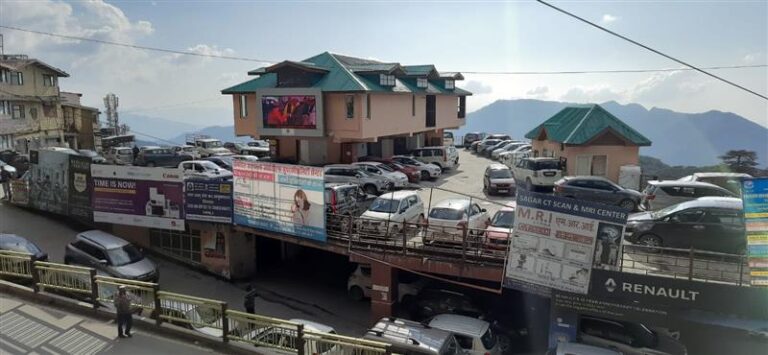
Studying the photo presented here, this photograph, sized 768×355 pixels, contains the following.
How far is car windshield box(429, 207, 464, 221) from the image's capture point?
17828 millimetres

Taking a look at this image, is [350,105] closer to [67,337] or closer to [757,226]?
[67,337]

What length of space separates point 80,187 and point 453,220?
18.7 meters

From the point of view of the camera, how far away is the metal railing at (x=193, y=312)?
11609 mm

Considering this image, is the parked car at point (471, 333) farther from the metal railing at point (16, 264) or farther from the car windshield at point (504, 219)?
the metal railing at point (16, 264)

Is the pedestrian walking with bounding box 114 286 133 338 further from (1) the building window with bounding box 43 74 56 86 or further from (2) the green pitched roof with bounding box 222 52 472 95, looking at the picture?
(1) the building window with bounding box 43 74 56 86

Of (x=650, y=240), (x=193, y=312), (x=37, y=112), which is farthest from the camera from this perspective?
(x=37, y=112)

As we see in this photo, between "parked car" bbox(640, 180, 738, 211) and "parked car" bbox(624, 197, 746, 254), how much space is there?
12.9 feet

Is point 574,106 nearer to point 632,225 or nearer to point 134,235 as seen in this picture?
point 632,225

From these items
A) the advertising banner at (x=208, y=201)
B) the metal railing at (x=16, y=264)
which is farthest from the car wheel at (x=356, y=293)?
the metal railing at (x=16, y=264)

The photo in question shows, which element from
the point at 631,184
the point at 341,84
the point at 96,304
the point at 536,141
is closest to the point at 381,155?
the point at 341,84

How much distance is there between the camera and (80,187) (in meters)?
24.9

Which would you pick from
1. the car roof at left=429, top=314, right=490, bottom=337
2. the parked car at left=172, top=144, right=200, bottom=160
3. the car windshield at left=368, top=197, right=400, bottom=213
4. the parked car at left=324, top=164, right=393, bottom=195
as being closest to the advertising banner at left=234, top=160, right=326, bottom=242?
the car windshield at left=368, top=197, right=400, bottom=213

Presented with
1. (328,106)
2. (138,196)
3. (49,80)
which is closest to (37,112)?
(49,80)

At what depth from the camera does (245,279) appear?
74.5 feet
